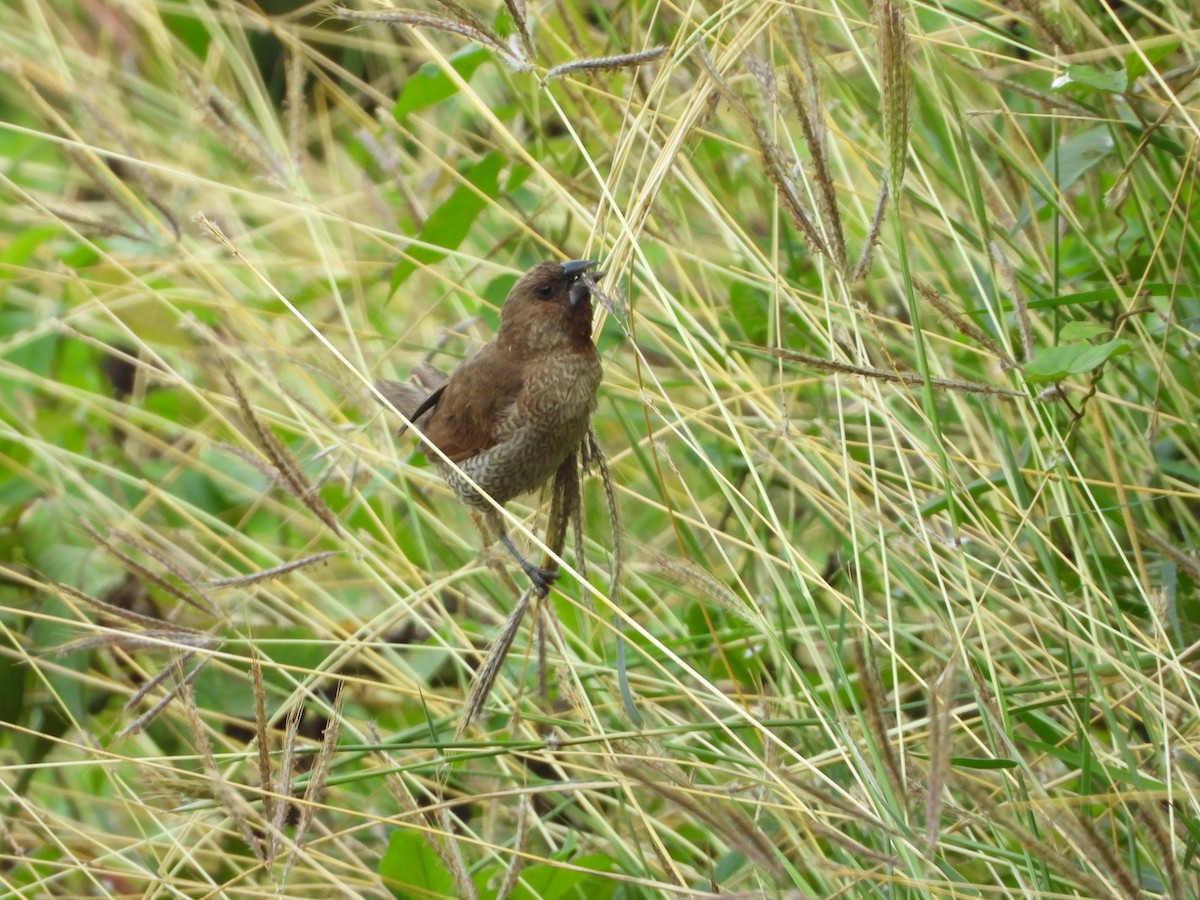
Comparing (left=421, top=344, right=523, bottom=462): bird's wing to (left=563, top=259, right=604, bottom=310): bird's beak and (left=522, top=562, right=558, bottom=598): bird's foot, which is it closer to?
(left=563, top=259, right=604, bottom=310): bird's beak

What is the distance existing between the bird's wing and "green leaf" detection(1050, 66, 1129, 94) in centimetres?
128

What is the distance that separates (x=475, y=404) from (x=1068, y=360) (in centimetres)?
148

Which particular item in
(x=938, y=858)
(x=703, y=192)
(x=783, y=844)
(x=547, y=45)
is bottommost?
(x=783, y=844)

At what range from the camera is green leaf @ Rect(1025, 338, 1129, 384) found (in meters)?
1.72

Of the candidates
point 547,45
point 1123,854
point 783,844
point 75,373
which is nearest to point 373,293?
point 75,373

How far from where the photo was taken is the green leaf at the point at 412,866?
2184 mm

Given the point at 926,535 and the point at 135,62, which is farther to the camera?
the point at 135,62

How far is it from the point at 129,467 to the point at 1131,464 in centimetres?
266

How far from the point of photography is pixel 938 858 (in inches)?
72.5

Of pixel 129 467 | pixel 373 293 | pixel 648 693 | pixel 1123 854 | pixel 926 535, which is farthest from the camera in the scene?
pixel 373 293

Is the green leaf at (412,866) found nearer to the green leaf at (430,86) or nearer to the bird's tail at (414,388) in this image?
the bird's tail at (414,388)

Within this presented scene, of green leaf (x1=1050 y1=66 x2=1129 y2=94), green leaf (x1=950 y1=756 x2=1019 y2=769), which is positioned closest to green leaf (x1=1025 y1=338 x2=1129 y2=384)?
green leaf (x1=1050 y1=66 x2=1129 y2=94)

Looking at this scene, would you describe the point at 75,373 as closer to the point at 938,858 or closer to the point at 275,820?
the point at 275,820

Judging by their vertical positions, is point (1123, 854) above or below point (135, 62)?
below
